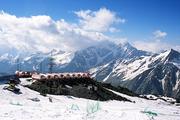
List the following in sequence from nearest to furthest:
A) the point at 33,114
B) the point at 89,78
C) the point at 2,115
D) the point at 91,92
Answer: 1. the point at 2,115
2. the point at 33,114
3. the point at 91,92
4. the point at 89,78

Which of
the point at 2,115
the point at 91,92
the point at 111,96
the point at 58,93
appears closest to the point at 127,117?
the point at 2,115

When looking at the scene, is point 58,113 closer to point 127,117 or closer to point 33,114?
point 33,114

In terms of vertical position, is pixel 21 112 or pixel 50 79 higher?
pixel 50 79

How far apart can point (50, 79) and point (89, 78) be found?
15056mm

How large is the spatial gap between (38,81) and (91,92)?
12.9 metres

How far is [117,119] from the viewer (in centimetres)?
3100

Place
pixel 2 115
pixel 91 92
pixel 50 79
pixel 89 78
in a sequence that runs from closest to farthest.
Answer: pixel 2 115 < pixel 91 92 < pixel 50 79 < pixel 89 78

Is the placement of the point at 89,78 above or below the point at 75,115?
above

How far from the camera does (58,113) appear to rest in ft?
107

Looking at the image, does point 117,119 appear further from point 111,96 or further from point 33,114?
point 111,96

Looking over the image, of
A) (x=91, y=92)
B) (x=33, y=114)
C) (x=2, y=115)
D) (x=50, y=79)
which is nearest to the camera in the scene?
(x=2, y=115)

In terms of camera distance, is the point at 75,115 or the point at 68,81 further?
the point at 68,81

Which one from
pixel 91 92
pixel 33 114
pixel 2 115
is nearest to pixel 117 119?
pixel 33 114

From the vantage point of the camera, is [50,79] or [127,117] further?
[50,79]
